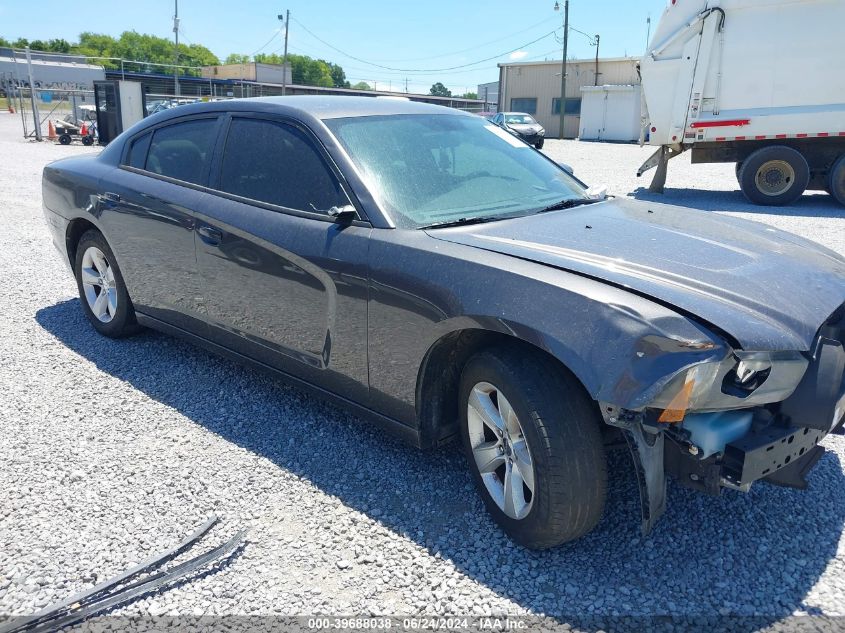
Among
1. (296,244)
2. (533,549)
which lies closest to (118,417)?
(296,244)

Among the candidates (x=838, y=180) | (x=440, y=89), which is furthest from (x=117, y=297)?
(x=440, y=89)

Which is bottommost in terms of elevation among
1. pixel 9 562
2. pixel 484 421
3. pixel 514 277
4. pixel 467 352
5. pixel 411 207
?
pixel 9 562

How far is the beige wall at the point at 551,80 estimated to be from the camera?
4188 centimetres

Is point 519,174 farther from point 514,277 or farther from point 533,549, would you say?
point 533,549

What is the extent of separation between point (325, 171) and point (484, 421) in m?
1.41

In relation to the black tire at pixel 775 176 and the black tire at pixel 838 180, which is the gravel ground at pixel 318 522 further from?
the black tire at pixel 838 180

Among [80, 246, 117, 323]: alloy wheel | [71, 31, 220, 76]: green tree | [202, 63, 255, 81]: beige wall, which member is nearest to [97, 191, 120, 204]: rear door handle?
[80, 246, 117, 323]: alloy wheel

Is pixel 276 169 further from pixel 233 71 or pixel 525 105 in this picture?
pixel 233 71

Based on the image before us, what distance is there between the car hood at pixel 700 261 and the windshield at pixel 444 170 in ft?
0.67

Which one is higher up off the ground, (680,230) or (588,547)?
(680,230)

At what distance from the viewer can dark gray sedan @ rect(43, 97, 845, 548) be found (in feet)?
7.25

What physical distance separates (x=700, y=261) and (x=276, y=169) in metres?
2.09

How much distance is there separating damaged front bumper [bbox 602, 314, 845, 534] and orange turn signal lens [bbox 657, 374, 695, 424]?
2 cm

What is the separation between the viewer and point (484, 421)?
2691mm
